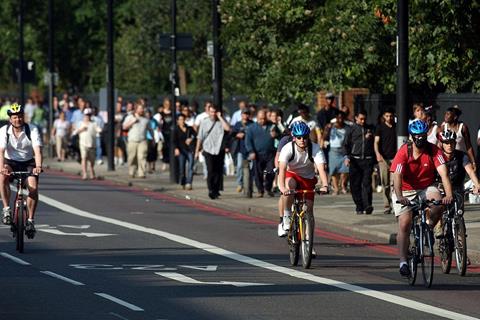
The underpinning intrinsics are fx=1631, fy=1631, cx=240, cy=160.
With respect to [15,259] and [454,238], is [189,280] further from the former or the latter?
[15,259]

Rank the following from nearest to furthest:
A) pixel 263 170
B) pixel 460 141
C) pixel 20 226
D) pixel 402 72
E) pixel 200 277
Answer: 1. pixel 200 277
2. pixel 20 226
3. pixel 402 72
4. pixel 460 141
5. pixel 263 170

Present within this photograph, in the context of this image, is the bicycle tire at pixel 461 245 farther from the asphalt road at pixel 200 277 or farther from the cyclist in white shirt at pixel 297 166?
the cyclist in white shirt at pixel 297 166

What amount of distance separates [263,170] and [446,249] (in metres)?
13.3

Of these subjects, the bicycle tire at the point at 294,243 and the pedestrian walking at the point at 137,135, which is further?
the pedestrian walking at the point at 137,135

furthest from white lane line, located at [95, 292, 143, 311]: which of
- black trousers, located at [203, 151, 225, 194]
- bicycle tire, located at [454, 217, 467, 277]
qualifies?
black trousers, located at [203, 151, 225, 194]

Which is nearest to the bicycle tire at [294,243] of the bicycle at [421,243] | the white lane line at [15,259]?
the bicycle at [421,243]

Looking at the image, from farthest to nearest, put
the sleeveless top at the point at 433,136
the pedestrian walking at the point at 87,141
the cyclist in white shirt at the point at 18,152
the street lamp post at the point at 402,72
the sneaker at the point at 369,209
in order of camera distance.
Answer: the pedestrian walking at the point at 87,141 < the sneaker at the point at 369,209 < the sleeveless top at the point at 433,136 < the street lamp post at the point at 402,72 < the cyclist in white shirt at the point at 18,152

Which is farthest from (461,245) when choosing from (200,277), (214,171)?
(214,171)

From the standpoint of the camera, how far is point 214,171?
31000 millimetres

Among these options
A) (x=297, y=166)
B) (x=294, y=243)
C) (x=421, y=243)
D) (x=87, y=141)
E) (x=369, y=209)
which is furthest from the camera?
(x=87, y=141)

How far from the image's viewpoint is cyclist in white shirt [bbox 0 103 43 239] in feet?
Result: 68.0

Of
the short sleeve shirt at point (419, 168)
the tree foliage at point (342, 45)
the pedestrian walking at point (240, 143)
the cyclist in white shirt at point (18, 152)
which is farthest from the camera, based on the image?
the pedestrian walking at point (240, 143)

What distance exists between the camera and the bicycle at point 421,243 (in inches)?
655

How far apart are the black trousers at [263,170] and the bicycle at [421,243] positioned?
13328 millimetres
